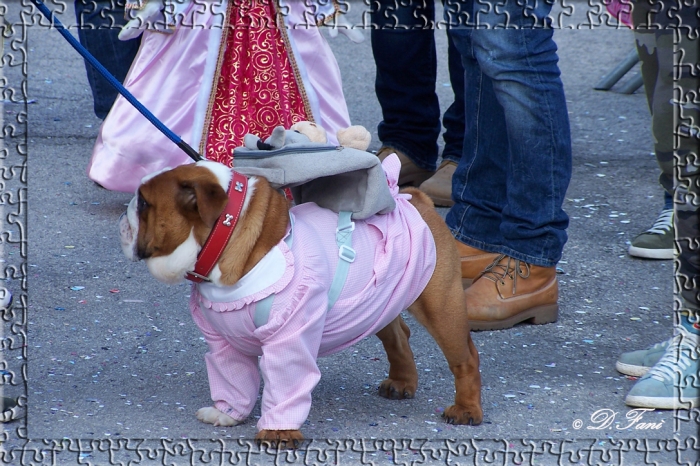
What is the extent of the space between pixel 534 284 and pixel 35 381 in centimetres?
181

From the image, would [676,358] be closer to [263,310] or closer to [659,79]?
[659,79]

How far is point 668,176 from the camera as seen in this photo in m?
3.55

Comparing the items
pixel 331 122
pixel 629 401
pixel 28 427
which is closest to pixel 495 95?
pixel 331 122

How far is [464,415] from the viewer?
266cm

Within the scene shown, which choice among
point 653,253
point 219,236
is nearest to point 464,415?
point 219,236

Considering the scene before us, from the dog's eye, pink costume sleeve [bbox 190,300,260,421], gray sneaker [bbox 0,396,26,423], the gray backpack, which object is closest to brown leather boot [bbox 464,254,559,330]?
the gray backpack

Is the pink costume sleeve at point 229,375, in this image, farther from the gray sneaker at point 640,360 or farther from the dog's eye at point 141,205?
the gray sneaker at point 640,360

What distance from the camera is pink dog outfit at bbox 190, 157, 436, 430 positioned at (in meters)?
Answer: 2.35

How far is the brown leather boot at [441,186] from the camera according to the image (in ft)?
15.1

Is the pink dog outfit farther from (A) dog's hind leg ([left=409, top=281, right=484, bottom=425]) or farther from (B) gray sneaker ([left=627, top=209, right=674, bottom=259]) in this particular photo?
(B) gray sneaker ([left=627, top=209, right=674, bottom=259])

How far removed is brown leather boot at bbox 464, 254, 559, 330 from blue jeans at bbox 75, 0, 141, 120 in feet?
7.66

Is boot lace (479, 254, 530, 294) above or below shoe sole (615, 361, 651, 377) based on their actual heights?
above

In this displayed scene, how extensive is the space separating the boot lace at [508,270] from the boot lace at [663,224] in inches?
39.0

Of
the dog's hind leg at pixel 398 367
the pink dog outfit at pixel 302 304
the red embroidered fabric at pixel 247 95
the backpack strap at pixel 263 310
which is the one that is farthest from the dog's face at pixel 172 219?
the red embroidered fabric at pixel 247 95
